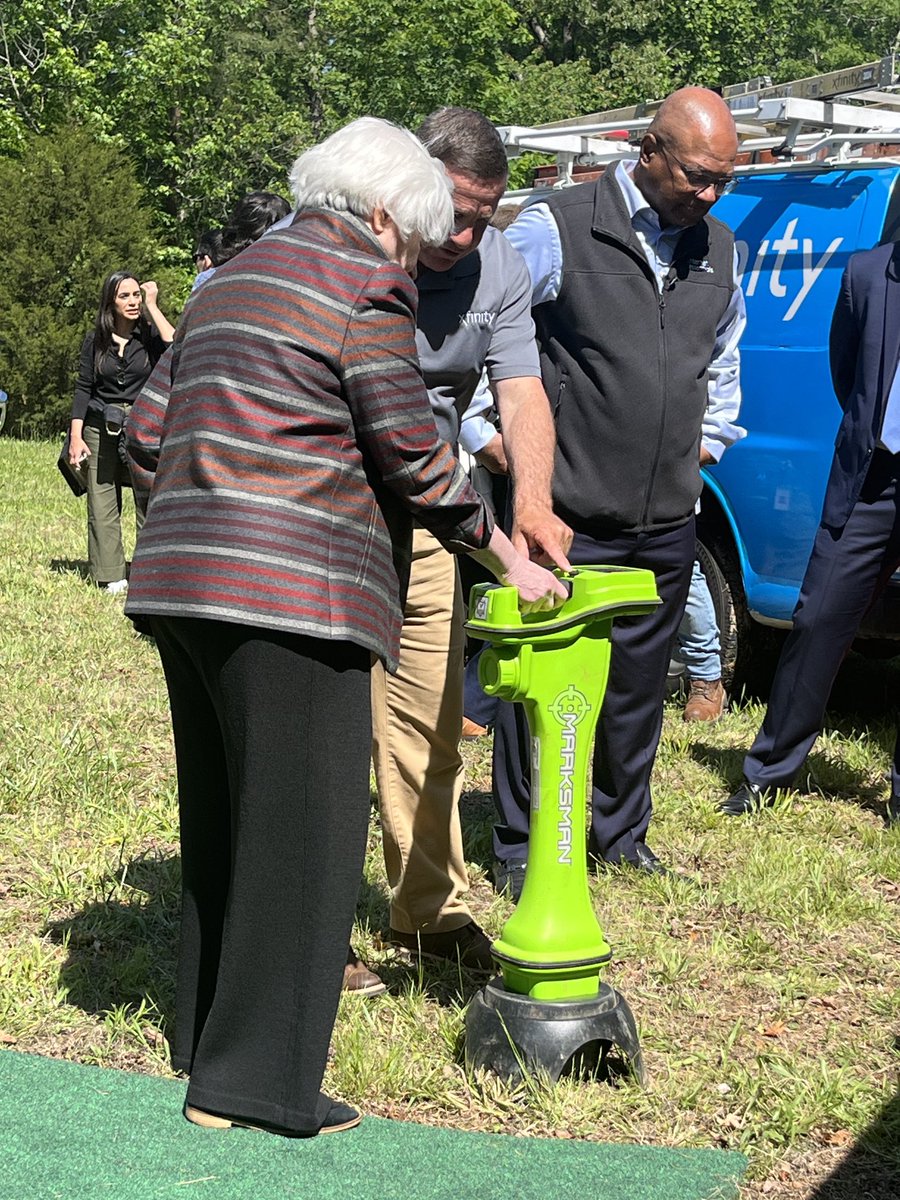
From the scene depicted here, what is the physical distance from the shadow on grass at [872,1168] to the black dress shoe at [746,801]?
2148 mm

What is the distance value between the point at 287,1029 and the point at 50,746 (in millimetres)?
3290

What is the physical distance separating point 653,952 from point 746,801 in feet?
4.63

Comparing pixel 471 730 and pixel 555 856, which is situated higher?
pixel 555 856

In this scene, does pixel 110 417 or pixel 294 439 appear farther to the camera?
pixel 110 417

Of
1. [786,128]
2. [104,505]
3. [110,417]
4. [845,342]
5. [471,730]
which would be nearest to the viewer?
[845,342]

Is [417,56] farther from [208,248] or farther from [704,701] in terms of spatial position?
[704,701]

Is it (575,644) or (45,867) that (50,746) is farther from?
(575,644)

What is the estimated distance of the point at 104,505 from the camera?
33.2 feet

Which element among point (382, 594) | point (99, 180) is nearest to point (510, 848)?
point (382, 594)

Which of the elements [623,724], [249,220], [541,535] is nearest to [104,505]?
[249,220]

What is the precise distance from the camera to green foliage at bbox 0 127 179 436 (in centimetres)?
2372

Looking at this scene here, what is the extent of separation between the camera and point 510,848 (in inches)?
190

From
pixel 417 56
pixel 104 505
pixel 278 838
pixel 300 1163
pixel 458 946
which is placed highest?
pixel 417 56

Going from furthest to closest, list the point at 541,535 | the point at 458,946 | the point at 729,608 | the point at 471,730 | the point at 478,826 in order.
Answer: the point at 729,608 → the point at 471,730 → the point at 478,826 → the point at 458,946 → the point at 541,535
